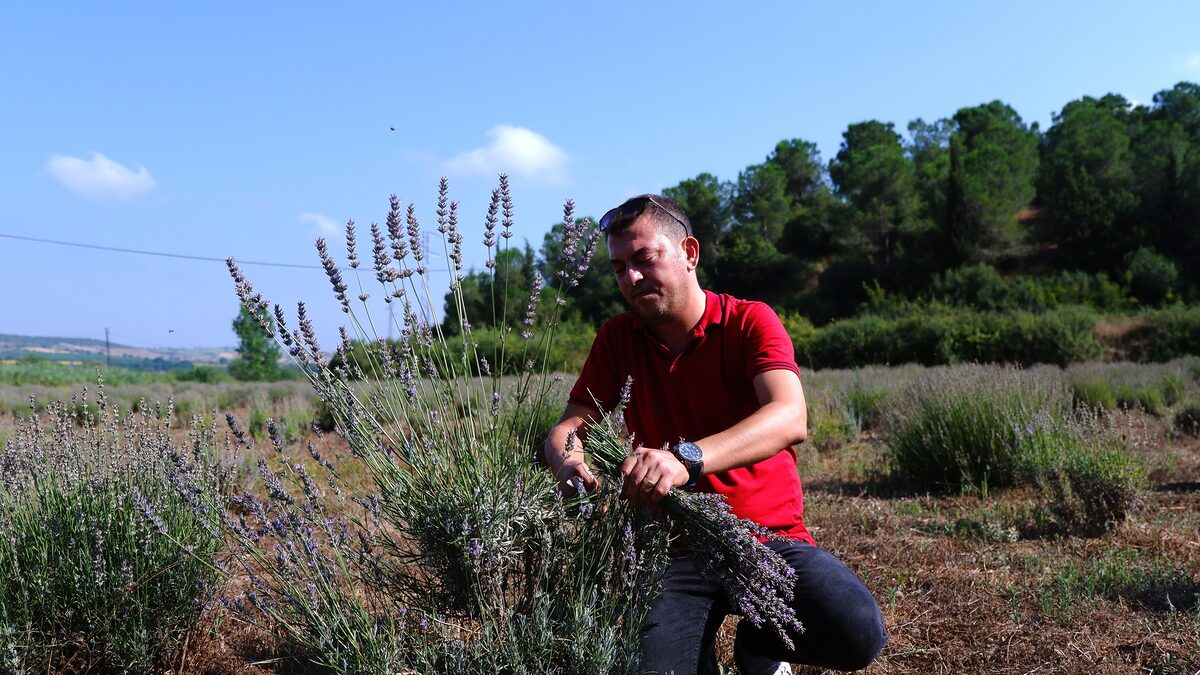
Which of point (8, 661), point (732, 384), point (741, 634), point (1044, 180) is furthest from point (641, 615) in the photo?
point (1044, 180)

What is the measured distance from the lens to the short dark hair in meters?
2.37

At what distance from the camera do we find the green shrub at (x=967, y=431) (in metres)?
5.33

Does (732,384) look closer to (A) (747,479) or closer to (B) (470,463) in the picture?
(A) (747,479)

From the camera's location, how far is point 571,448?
2160 mm

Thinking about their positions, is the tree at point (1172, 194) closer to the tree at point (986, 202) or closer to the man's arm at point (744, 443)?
the tree at point (986, 202)

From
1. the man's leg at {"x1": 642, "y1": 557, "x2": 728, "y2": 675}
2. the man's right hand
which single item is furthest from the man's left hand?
the man's leg at {"x1": 642, "y1": 557, "x2": 728, "y2": 675}

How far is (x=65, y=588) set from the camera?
2.37 m

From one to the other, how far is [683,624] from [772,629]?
248 millimetres

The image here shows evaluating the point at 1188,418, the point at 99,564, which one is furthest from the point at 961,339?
the point at 99,564

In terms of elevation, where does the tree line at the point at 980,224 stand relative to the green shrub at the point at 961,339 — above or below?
above

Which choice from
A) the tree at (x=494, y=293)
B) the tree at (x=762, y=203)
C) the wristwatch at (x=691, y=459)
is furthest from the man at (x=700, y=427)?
the tree at (x=762, y=203)

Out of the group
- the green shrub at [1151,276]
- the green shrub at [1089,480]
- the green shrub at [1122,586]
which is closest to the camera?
the green shrub at [1122,586]

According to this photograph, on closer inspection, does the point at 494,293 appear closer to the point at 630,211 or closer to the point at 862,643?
the point at 630,211

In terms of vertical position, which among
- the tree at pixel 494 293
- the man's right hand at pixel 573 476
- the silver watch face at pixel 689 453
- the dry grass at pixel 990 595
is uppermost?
the tree at pixel 494 293
